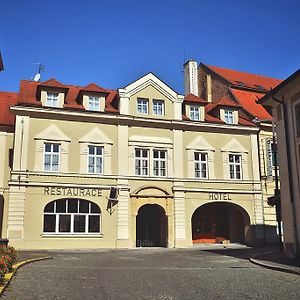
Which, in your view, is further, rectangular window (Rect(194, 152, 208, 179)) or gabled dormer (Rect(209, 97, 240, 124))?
gabled dormer (Rect(209, 97, 240, 124))

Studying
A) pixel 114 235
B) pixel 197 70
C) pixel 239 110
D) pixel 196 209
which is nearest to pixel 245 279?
pixel 114 235

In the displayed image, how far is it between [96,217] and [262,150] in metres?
12.9

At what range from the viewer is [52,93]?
91.2 ft

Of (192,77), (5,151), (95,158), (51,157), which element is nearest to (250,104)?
(192,77)

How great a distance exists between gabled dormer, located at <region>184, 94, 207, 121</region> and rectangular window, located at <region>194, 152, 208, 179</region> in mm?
2797

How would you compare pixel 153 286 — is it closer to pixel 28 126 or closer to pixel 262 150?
pixel 28 126

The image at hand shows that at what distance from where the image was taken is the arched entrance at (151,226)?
1143 inches

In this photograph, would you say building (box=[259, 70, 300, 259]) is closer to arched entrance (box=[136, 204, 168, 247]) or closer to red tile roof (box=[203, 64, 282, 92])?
arched entrance (box=[136, 204, 168, 247])

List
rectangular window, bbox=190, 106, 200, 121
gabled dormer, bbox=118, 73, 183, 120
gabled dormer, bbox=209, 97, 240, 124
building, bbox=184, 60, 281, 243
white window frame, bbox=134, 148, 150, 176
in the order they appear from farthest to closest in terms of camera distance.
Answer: gabled dormer, bbox=209, 97, 240, 124 → rectangular window, bbox=190, 106, 200, 121 → building, bbox=184, 60, 281, 243 → gabled dormer, bbox=118, 73, 183, 120 → white window frame, bbox=134, 148, 150, 176

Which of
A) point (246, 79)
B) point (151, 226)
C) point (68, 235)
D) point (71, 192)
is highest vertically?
point (246, 79)

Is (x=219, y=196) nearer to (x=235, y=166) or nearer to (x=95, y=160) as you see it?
(x=235, y=166)

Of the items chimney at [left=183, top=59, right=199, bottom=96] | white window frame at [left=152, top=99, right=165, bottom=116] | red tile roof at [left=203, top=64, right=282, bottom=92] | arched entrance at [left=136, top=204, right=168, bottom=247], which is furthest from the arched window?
chimney at [left=183, top=59, right=199, bottom=96]

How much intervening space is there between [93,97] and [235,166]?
36.2 ft

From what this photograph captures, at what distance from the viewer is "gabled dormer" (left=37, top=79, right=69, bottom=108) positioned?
2752 centimetres
